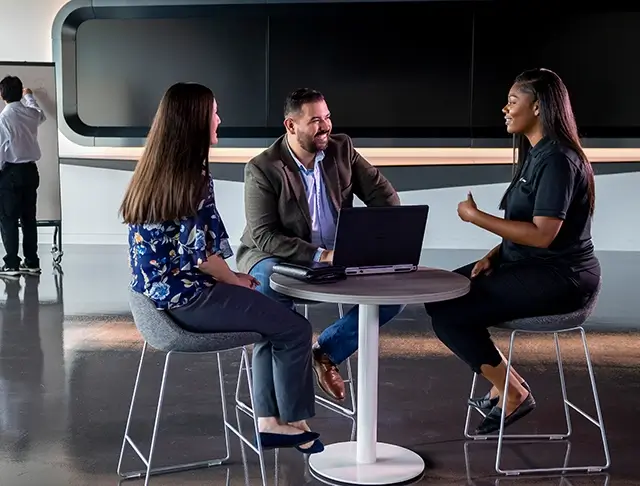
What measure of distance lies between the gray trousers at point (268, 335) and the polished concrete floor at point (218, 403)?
254 mm

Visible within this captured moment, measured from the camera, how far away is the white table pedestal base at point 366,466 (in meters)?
2.72

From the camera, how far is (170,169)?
2494 millimetres

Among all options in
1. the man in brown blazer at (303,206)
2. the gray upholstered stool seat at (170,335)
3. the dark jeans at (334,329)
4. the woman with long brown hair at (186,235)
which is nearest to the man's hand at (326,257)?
the man in brown blazer at (303,206)

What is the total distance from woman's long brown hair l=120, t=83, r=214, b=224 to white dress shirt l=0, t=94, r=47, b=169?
4.38 meters

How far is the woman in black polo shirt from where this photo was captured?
277 centimetres

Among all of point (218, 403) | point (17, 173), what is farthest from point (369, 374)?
point (17, 173)

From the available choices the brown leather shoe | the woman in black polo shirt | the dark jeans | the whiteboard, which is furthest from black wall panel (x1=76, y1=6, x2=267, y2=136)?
the woman in black polo shirt

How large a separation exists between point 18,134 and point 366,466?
187 inches

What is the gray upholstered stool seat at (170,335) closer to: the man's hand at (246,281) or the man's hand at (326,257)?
the man's hand at (246,281)

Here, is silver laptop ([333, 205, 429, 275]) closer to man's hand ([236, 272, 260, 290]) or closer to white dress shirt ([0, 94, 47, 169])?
man's hand ([236, 272, 260, 290])

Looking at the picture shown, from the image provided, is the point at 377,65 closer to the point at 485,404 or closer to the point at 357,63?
the point at 357,63

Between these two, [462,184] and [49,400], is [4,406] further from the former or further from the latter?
[462,184]

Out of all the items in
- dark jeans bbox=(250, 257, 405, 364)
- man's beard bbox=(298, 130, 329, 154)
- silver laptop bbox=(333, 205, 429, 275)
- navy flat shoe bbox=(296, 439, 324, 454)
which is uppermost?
man's beard bbox=(298, 130, 329, 154)

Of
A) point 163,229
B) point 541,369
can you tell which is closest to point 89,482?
point 163,229
